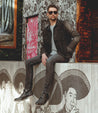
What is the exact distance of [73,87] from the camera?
11.2ft

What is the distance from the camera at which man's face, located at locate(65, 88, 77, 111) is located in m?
3.39

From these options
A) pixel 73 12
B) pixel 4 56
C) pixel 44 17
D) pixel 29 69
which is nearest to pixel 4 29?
pixel 4 56

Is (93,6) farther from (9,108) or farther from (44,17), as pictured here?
(9,108)

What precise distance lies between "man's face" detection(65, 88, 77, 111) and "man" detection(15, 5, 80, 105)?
12.2 inches

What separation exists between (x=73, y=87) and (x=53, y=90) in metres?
0.39

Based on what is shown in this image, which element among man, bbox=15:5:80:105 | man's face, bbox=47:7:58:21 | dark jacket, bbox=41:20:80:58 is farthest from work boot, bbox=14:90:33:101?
man's face, bbox=47:7:58:21

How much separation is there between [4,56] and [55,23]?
6106 millimetres

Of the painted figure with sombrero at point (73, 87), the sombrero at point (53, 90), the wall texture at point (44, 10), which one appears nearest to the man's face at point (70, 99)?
the painted figure with sombrero at point (73, 87)

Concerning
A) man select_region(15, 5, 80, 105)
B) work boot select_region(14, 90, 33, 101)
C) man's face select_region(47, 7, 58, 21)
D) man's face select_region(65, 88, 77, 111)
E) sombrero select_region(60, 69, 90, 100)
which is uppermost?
man's face select_region(47, 7, 58, 21)

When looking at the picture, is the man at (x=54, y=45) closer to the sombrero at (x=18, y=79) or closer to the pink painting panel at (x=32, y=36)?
the sombrero at (x=18, y=79)

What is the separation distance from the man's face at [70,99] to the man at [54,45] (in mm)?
309

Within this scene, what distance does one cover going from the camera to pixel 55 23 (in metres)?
3.82

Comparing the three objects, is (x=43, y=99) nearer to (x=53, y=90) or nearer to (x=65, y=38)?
(x=53, y=90)

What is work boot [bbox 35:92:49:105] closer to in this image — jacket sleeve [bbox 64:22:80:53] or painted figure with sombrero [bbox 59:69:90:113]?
painted figure with sombrero [bbox 59:69:90:113]
